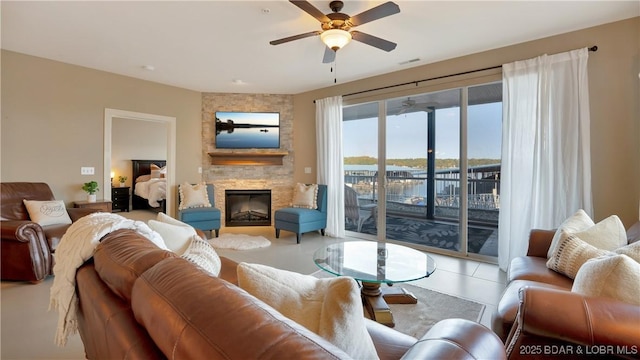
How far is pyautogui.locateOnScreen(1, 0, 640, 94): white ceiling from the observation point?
2.53 meters

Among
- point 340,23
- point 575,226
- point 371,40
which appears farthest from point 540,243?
point 340,23

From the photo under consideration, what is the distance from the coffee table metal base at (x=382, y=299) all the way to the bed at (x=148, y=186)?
227 inches

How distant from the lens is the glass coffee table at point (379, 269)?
2.12 meters

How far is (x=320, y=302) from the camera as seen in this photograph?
84 cm

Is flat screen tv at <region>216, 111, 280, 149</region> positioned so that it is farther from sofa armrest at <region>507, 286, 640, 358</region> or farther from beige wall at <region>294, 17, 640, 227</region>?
sofa armrest at <region>507, 286, 640, 358</region>

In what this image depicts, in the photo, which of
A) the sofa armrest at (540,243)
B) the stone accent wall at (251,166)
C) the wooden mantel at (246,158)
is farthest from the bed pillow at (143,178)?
the sofa armrest at (540,243)

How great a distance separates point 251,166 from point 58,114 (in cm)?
289

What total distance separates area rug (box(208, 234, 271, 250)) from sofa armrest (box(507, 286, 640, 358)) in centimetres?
352

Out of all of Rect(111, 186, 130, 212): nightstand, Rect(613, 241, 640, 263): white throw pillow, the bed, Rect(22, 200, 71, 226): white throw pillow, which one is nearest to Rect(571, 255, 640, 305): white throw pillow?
Rect(613, 241, 640, 263): white throw pillow

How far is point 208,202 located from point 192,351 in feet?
15.4

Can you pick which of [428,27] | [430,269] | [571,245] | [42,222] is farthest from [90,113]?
[571,245]

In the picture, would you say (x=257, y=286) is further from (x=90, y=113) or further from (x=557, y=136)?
(x=90, y=113)

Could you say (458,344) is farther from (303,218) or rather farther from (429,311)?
(303,218)

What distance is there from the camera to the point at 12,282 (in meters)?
2.79
